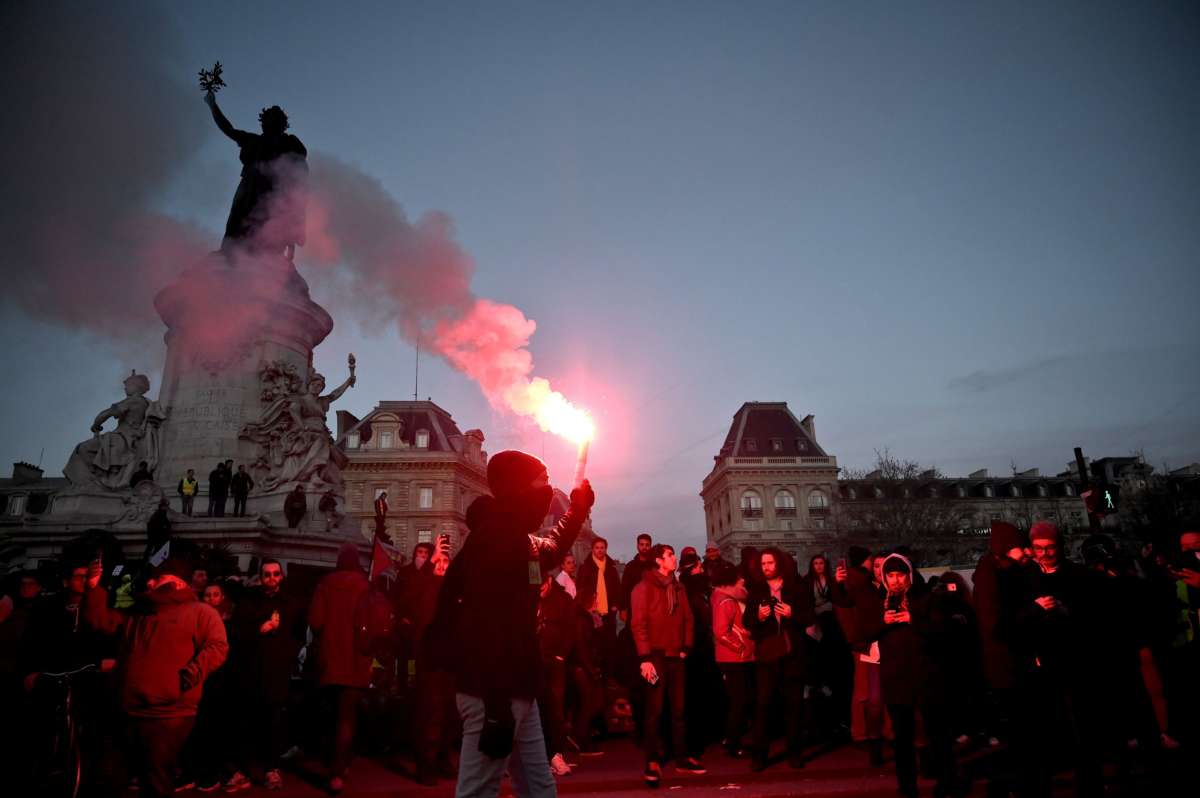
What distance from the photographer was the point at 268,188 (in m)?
20.5

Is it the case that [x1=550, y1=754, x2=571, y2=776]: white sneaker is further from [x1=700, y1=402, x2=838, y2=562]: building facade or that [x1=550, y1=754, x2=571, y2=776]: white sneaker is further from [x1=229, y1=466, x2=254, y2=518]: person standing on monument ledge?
[x1=700, y1=402, x2=838, y2=562]: building facade

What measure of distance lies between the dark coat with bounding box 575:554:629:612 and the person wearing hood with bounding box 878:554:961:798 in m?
3.67

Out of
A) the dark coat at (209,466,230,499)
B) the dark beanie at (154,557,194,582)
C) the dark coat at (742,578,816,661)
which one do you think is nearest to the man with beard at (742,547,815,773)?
the dark coat at (742,578,816,661)

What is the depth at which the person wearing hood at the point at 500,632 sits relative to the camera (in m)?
3.21

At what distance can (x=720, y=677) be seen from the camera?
885 centimetres

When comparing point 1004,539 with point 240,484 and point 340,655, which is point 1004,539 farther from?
point 240,484

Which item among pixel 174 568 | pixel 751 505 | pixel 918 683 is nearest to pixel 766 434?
pixel 751 505

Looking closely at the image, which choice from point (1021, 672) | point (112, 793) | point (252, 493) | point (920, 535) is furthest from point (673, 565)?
point (920, 535)

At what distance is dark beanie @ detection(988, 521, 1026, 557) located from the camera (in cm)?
605

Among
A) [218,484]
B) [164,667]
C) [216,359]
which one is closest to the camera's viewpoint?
[164,667]

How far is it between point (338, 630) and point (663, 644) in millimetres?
3198

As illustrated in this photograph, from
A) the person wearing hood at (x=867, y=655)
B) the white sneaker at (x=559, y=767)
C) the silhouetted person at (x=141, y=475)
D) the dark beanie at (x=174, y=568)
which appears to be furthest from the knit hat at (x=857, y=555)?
the silhouetted person at (x=141, y=475)

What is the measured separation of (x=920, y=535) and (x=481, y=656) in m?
49.1

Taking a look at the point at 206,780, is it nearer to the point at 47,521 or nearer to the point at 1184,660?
the point at 1184,660
